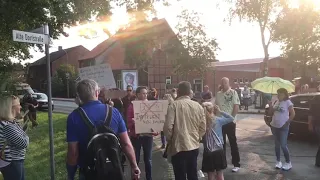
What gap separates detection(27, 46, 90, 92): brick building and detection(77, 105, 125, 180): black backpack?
65275 millimetres

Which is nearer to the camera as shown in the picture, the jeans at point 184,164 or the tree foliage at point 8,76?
the jeans at point 184,164

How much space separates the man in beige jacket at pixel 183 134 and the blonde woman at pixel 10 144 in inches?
72.9

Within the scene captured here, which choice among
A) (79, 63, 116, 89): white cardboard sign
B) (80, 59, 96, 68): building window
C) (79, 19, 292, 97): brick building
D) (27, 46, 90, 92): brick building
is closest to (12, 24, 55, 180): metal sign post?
(79, 63, 116, 89): white cardboard sign

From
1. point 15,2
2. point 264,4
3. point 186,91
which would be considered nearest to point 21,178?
point 186,91

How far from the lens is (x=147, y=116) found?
6.36 m

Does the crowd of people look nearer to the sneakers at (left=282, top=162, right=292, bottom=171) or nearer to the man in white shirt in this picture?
the man in white shirt

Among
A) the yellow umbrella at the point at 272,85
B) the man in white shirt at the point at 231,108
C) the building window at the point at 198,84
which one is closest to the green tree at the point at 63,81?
the building window at the point at 198,84

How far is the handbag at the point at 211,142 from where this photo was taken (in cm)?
542

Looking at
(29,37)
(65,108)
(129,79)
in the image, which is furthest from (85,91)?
(65,108)

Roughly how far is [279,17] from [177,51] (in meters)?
10.5

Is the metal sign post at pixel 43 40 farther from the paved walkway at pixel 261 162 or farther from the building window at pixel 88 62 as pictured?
the building window at pixel 88 62

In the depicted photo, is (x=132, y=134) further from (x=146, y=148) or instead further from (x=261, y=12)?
(x=261, y=12)

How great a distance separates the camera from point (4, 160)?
14.3 feet

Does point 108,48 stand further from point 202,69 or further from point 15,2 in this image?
point 15,2
